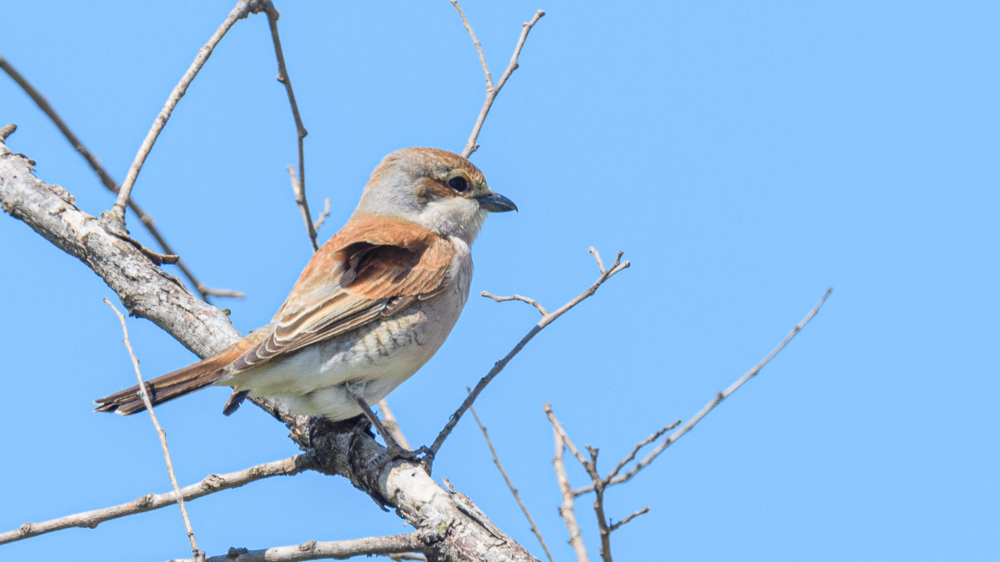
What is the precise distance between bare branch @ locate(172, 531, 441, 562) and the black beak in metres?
2.66

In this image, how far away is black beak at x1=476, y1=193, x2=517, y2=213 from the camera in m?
5.62

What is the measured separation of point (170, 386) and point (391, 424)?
1253 mm

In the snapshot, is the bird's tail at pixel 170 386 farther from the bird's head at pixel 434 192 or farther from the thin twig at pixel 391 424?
the bird's head at pixel 434 192

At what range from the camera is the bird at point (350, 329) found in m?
4.16

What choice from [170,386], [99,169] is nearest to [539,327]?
[170,386]

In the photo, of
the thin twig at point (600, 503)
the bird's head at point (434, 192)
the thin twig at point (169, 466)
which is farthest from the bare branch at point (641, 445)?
the bird's head at point (434, 192)

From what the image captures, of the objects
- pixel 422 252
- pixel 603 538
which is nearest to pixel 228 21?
pixel 422 252

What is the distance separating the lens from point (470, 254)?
5340 mm

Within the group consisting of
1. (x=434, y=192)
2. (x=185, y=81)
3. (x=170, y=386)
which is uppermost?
(x=185, y=81)

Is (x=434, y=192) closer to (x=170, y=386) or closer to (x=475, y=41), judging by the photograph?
(x=475, y=41)

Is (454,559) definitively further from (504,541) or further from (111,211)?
(111,211)

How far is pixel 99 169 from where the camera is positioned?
16.4ft

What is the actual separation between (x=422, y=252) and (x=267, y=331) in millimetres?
995

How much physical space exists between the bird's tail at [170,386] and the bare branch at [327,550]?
0.89 m
